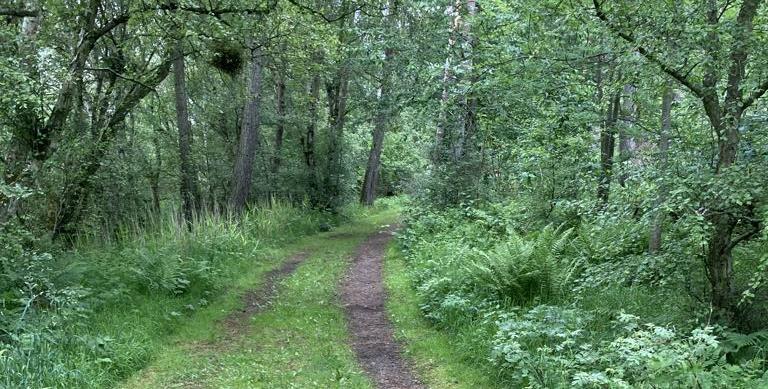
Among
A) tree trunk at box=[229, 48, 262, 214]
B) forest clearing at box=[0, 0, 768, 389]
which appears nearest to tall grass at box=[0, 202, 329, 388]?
forest clearing at box=[0, 0, 768, 389]

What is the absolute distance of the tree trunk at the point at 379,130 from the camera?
53.5ft

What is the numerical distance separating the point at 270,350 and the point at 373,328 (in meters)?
1.50

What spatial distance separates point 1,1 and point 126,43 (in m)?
1.82

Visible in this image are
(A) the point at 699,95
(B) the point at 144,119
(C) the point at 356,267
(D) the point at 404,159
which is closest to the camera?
(A) the point at 699,95


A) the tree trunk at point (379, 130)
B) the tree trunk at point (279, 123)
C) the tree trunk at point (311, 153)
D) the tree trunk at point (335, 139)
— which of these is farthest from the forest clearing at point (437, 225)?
the tree trunk at point (335, 139)

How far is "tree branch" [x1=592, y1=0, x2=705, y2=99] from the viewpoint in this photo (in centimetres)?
464

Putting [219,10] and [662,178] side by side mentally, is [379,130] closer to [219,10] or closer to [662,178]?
[219,10]

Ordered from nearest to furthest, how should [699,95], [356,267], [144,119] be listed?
[699,95], [356,267], [144,119]

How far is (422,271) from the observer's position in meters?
9.31

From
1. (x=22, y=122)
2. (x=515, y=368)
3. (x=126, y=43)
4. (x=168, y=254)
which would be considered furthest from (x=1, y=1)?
(x=515, y=368)

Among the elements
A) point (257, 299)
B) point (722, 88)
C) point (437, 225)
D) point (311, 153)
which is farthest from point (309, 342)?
point (311, 153)

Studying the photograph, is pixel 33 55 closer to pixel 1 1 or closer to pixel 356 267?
pixel 1 1

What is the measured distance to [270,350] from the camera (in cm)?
648

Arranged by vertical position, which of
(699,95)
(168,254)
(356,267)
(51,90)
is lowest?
(356,267)
